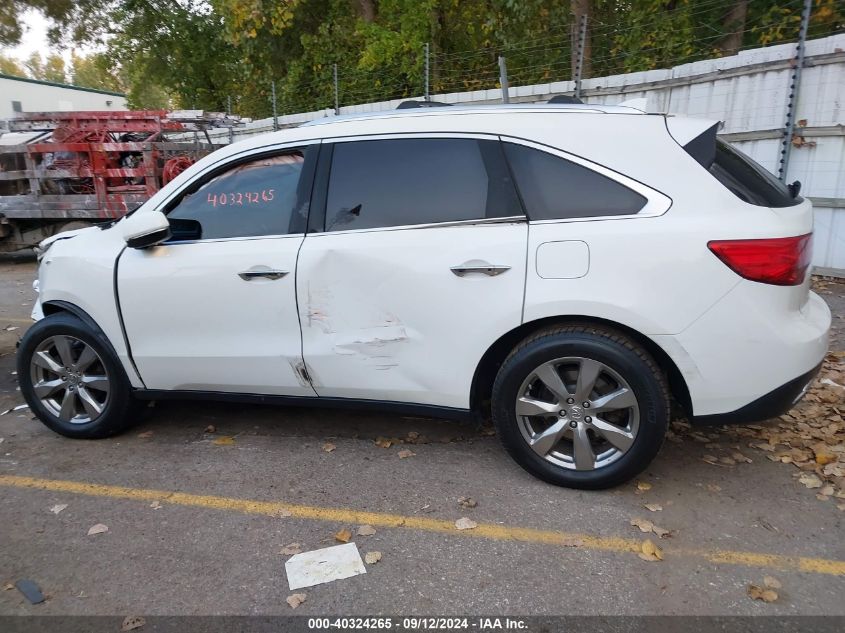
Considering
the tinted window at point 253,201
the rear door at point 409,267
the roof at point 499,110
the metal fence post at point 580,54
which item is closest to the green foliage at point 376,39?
the metal fence post at point 580,54

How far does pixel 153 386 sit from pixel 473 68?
11.7 metres

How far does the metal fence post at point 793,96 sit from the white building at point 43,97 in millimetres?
35453

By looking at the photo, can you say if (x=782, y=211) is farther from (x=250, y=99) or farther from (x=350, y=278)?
(x=250, y=99)

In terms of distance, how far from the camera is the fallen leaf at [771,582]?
8.33 feet

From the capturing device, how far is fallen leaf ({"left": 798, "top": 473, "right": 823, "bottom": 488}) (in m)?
3.26

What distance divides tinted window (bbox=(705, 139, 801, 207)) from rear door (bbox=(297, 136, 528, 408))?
957 millimetres

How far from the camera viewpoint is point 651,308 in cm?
287

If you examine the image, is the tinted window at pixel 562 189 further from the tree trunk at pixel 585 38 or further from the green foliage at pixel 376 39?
the green foliage at pixel 376 39

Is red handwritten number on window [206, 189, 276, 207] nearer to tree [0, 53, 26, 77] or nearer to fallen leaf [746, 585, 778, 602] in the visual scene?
fallen leaf [746, 585, 778, 602]

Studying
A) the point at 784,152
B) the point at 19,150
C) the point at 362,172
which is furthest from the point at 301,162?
the point at 19,150

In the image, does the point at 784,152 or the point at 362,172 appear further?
the point at 784,152

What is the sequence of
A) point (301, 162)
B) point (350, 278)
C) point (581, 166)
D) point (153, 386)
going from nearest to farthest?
point (581, 166)
point (350, 278)
point (301, 162)
point (153, 386)

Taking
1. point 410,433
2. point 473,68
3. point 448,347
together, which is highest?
point 473,68

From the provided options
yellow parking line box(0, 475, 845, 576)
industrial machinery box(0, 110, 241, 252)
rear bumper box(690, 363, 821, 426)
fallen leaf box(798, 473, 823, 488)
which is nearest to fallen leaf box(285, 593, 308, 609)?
yellow parking line box(0, 475, 845, 576)
